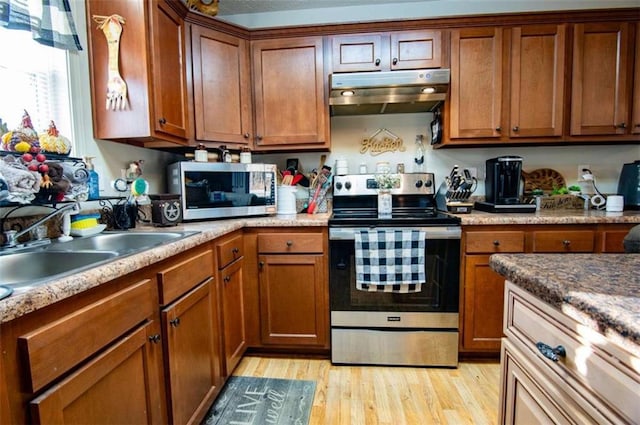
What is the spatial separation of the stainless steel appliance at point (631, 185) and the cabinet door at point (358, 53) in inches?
72.4

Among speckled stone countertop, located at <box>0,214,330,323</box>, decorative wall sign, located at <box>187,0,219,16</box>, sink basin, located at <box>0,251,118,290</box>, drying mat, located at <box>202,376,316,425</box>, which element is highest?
decorative wall sign, located at <box>187,0,219,16</box>

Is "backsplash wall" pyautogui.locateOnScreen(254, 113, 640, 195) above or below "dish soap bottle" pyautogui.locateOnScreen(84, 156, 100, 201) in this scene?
above

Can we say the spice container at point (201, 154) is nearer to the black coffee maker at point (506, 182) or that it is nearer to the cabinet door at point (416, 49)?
the cabinet door at point (416, 49)

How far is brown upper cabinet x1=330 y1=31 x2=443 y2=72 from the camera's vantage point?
2062 mm

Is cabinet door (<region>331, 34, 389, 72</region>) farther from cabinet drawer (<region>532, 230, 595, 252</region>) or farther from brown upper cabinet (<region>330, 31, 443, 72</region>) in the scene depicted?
cabinet drawer (<region>532, 230, 595, 252</region>)

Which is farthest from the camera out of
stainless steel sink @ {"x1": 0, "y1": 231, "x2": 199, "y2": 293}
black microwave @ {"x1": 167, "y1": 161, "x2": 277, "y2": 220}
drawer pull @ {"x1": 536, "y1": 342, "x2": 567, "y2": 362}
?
black microwave @ {"x1": 167, "y1": 161, "x2": 277, "y2": 220}

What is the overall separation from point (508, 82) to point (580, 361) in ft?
6.71

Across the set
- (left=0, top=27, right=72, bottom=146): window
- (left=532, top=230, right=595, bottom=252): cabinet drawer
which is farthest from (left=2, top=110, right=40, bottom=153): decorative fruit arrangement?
(left=532, top=230, right=595, bottom=252): cabinet drawer

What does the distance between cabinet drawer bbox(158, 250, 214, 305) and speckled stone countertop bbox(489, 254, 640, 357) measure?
1.05m

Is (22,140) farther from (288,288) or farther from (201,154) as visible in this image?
(288,288)

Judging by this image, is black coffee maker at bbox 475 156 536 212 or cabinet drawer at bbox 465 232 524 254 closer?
cabinet drawer at bbox 465 232 524 254

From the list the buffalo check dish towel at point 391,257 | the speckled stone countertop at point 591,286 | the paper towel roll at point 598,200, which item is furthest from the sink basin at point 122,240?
the paper towel roll at point 598,200

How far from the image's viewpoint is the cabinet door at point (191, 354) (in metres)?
1.13

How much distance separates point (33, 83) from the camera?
1.36 metres
